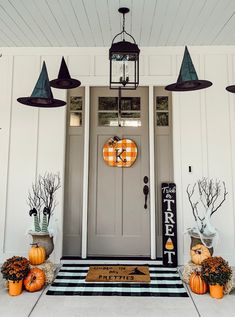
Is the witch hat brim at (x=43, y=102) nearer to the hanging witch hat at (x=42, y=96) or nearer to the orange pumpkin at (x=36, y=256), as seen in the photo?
the hanging witch hat at (x=42, y=96)

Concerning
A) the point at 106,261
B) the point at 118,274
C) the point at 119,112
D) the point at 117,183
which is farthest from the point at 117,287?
the point at 119,112

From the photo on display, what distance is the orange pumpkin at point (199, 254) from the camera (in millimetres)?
2798

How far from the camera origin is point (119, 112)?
12.4 feet

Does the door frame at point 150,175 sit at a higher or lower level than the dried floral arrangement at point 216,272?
higher

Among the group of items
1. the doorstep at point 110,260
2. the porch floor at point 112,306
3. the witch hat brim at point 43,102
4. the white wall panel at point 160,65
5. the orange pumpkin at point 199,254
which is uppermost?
the white wall panel at point 160,65

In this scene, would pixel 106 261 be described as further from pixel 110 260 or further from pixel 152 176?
pixel 152 176

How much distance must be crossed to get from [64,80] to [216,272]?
251 centimetres

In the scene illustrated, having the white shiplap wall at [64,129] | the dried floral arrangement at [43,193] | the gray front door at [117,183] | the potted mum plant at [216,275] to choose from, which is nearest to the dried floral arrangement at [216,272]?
the potted mum plant at [216,275]

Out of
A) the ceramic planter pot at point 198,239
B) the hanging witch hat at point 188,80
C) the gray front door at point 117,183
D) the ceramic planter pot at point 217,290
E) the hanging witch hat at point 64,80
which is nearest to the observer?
the hanging witch hat at point 188,80

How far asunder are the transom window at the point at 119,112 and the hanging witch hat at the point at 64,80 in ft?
2.82

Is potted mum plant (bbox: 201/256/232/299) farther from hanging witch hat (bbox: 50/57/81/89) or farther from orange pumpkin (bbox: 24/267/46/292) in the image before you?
hanging witch hat (bbox: 50/57/81/89)

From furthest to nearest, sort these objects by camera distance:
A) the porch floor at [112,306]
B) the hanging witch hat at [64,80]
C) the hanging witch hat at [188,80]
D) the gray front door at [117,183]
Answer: the gray front door at [117,183], the hanging witch hat at [64,80], the hanging witch hat at [188,80], the porch floor at [112,306]

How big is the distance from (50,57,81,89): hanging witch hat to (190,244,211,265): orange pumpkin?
7.38 feet

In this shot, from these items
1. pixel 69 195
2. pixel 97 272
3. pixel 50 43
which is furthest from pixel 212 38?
pixel 97 272
